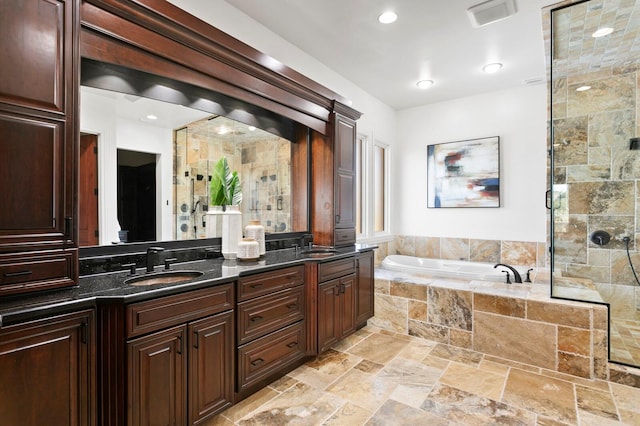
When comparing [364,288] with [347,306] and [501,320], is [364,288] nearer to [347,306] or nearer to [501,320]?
[347,306]

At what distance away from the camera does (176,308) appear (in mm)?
1649

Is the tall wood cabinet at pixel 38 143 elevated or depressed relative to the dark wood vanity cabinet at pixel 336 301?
elevated

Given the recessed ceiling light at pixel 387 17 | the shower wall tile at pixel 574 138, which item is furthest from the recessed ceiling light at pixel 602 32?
the recessed ceiling light at pixel 387 17

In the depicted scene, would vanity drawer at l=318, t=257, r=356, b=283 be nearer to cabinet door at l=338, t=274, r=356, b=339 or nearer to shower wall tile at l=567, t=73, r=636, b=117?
cabinet door at l=338, t=274, r=356, b=339

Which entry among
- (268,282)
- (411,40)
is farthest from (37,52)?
(411,40)

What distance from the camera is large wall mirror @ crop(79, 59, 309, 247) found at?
6.17 feet

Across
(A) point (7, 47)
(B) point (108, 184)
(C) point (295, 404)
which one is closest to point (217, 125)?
(B) point (108, 184)

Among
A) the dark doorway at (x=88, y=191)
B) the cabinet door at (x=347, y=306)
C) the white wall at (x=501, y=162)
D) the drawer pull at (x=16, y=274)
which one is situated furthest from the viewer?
the white wall at (x=501, y=162)

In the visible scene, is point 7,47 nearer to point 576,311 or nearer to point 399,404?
point 399,404

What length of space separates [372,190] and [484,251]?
171cm

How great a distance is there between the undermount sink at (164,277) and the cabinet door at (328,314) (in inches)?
40.6

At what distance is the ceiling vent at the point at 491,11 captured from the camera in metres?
2.45

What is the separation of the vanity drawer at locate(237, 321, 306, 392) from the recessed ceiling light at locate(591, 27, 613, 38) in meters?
3.54

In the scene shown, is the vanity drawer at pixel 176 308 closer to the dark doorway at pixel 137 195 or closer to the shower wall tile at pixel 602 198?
the dark doorway at pixel 137 195
